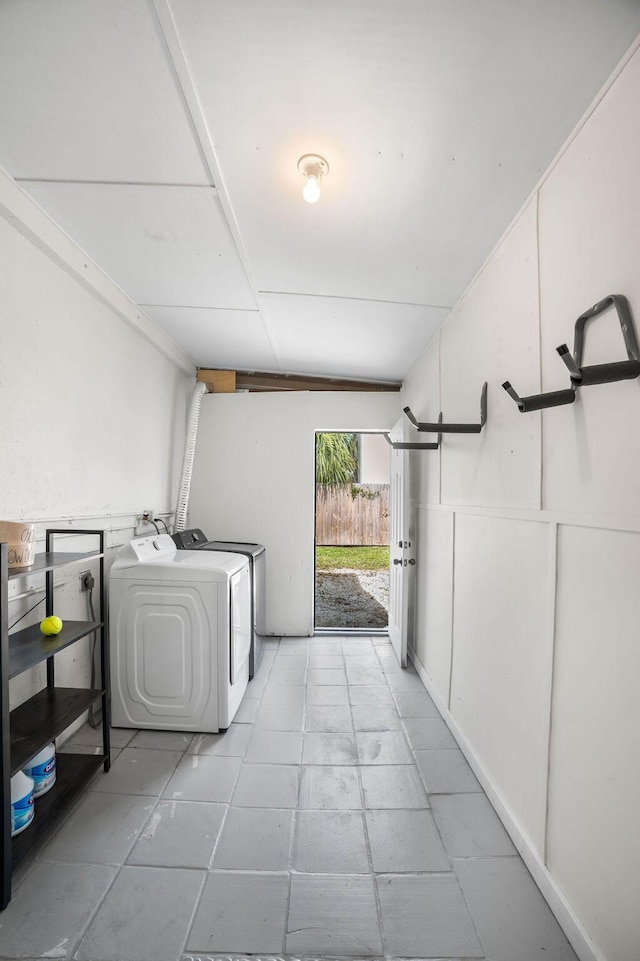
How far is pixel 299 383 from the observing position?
423 cm

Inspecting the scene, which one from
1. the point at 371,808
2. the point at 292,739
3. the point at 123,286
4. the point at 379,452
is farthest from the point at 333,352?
the point at 379,452

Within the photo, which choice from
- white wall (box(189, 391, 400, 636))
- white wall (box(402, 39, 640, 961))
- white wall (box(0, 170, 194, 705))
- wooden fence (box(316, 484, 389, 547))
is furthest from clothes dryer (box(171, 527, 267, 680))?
wooden fence (box(316, 484, 389, 547))

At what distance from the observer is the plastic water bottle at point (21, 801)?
156cm

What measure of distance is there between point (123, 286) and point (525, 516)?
246 cm

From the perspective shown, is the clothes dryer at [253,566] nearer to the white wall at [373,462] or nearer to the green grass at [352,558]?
the green grass at [352,558]

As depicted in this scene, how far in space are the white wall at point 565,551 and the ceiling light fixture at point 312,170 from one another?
2.49ft

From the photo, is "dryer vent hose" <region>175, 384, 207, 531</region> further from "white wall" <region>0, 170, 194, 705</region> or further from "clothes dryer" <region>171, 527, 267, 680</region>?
"white wall" <region>0, 170, 194, 705</region>

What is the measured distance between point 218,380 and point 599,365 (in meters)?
3.55

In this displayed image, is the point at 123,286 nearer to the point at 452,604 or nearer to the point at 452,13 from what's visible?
the point at 452,13

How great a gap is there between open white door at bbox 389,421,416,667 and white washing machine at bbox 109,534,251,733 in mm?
1412

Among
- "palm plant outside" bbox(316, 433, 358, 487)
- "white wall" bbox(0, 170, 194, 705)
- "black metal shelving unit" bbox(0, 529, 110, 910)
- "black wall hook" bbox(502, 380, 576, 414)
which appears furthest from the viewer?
"palm plant outside" bbox(316, 433, 358, 487)

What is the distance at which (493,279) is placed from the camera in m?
1.94

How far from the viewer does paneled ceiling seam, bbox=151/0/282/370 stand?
3.58ft

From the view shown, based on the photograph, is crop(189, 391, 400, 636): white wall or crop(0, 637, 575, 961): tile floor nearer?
crop(0, 637, 575, 961): tile floor
